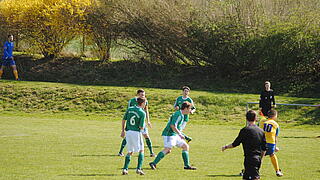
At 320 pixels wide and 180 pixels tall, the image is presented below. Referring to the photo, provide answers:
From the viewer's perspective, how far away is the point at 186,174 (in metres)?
11.3

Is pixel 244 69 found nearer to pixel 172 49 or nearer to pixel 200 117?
pixel 172 49

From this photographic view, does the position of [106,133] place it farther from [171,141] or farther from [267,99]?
[171,141]

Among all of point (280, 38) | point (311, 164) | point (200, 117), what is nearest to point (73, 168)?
point (311, 164)

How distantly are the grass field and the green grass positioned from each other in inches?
0.8

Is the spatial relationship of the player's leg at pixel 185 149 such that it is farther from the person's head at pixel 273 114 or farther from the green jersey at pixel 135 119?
the person's head at pixel 273 114

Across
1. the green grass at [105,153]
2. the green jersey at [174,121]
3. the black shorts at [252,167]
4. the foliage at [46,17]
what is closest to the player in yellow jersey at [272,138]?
the green grass at [105,153]

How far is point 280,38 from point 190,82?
691 cm

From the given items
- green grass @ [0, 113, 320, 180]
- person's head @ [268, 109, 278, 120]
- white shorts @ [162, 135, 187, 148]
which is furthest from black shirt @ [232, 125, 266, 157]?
white shorts @ [162, 135, 187, 148]

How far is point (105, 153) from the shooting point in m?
14.5

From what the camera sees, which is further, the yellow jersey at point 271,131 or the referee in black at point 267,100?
the referee in black at point 267,100

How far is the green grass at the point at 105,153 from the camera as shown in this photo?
11320 millimetres

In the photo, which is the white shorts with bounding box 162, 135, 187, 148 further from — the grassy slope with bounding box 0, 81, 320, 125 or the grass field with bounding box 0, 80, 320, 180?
the grassy slope with bounding box 0, 81, 320, 125

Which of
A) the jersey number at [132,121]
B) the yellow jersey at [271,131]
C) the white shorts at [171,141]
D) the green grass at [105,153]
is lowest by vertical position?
the green grass at [105,153]

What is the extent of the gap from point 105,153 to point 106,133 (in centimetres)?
548
